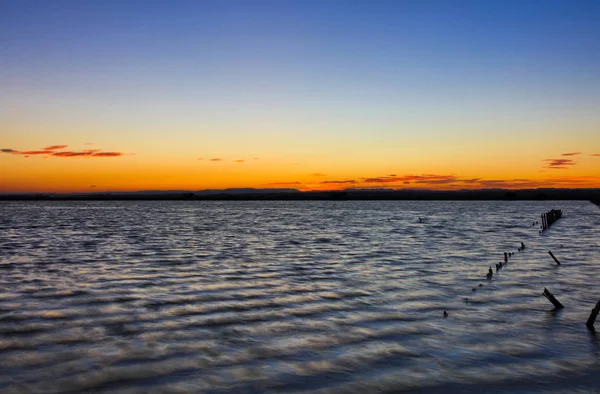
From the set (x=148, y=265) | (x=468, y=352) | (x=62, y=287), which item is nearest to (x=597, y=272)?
(x=468, y=352)

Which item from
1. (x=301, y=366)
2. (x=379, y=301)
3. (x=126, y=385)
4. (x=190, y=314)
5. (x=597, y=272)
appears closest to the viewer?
(x=126, y=385)

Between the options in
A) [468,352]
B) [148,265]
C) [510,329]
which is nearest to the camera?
[468,352]

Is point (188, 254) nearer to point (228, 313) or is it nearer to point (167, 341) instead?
point (228, 313)

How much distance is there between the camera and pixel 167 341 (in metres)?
11.0

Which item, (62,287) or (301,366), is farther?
(62,287)

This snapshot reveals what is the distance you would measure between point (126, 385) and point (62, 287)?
33.9ft

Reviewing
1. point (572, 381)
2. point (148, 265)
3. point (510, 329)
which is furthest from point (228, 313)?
point (148, 265)

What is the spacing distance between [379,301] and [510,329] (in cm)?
390

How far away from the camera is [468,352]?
10.3m

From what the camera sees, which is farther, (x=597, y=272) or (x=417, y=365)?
(x=597, y=272)

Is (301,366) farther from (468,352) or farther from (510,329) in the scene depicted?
(510,329)

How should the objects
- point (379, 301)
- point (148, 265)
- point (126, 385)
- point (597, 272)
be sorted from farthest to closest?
point (148, 265) → point (597, 272) → point (379, 301) → point (126, 385)

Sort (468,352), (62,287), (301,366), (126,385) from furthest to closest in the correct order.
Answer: (62,287), (468,352), (301,366), (126,385)

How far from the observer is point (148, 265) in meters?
22.9
